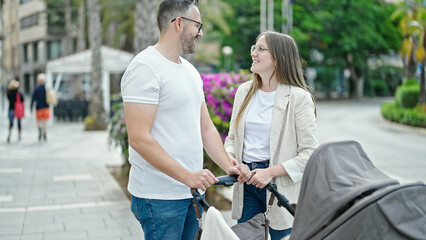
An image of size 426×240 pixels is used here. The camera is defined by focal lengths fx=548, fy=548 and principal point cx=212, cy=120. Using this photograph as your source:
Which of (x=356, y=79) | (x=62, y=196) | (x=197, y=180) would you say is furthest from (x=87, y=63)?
(x=356, y=79)

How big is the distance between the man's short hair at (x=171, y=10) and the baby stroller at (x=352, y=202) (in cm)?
101

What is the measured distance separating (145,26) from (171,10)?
8.30 m

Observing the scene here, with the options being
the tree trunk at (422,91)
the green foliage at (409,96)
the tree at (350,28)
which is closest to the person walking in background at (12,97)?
the tree trunk at (422,91)

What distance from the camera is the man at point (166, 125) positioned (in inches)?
103

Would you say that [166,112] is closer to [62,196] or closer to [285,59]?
[285,59]

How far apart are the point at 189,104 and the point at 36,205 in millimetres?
5152

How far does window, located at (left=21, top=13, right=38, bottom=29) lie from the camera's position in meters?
63.9

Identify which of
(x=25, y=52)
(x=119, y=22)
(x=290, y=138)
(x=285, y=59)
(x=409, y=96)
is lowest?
(x=409, y=96)

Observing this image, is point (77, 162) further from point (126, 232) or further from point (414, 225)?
point (414, 225)

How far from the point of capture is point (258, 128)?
335 cm

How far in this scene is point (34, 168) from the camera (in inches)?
416

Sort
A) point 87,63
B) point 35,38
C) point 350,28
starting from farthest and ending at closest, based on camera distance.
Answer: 1. point 35,38
2. point 350,28
3. point 87,63

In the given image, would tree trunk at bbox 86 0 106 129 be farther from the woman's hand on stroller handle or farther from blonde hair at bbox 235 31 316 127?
the woman's hand on stroller handle

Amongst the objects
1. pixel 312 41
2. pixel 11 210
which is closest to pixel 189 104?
pixel 11 210
